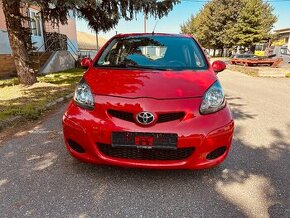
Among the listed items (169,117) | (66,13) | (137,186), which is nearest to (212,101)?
(169,117)

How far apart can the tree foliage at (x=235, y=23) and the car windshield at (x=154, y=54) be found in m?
43.0

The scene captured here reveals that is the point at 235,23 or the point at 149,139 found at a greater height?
the point at 235,23

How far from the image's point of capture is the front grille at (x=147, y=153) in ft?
9.87

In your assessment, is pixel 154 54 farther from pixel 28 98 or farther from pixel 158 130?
pixel 28 98

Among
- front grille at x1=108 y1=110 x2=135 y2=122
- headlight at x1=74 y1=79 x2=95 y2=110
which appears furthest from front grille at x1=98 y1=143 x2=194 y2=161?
headlight at x1=74 y1=79 x2=95 y2=110

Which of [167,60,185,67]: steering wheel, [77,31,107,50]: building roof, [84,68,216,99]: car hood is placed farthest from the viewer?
[77,31,107,50]: building roof

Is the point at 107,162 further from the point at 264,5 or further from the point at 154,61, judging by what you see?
the point at 264,5

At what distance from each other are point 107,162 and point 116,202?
16.8 inches

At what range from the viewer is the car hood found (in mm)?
3131

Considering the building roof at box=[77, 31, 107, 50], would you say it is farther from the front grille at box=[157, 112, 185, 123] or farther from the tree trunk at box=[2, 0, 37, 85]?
the front grille at box=[157, 112, 185, 123]

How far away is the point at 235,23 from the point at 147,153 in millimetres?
48118

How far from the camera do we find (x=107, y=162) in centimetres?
306

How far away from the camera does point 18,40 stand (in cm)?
974

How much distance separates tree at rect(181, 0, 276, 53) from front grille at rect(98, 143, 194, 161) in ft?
147
